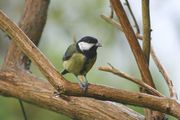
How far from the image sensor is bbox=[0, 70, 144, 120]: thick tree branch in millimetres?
1408

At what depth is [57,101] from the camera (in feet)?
4.71

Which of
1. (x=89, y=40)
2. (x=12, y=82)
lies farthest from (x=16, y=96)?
(x=89, y=40)

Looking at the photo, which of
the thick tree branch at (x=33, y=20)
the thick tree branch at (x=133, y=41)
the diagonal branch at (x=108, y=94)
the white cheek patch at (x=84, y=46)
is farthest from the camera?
the thick tree branch at (x=33, y=20)

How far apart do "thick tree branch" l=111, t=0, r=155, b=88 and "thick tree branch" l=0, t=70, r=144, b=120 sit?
112mm

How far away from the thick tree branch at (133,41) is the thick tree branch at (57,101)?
0.37 feet

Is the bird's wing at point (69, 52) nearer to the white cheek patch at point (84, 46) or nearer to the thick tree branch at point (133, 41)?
the white cheek patch at point (84, 46)

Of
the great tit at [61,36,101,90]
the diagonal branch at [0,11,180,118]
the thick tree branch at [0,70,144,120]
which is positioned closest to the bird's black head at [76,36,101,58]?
the great tit at [61,36,101,90]

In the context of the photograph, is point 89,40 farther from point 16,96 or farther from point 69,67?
point 16,96

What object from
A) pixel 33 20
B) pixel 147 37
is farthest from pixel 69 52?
pixel 147 37

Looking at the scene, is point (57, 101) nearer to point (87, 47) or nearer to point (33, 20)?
point (87, 47)

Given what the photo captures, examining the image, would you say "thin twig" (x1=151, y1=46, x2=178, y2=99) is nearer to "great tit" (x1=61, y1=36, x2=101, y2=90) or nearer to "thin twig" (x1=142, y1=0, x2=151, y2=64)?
"thin twig" (x1=142, y1=0, x2=151, y2=64)

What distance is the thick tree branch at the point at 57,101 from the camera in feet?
4.62

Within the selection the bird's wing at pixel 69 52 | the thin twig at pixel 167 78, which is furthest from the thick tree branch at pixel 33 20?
the thin twig at pixel 167 78

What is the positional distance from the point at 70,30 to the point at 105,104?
258 centimetres
